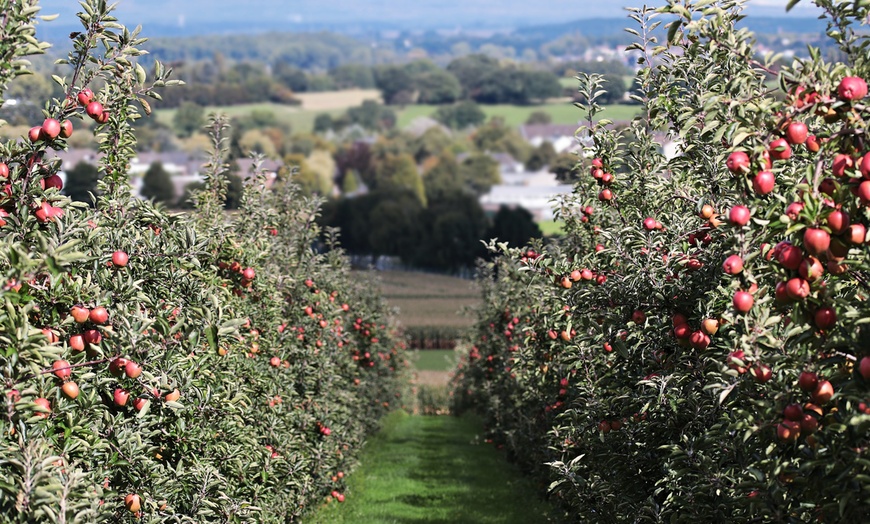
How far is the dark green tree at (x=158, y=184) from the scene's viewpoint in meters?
89.5

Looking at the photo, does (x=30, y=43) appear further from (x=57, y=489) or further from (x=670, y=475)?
(x=670, y=475)

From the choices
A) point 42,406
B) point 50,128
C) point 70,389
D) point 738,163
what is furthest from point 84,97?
point 738,163

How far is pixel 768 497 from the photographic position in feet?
14.7

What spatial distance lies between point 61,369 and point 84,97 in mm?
1972

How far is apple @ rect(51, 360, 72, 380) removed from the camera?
4.81 m

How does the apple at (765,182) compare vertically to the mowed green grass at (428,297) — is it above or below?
above

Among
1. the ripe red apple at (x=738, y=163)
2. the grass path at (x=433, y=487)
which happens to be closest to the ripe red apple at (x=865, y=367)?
the ripe red apple at (x=738, y=163)

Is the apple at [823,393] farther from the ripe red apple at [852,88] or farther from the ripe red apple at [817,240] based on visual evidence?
the ripe red apple at [852,88]

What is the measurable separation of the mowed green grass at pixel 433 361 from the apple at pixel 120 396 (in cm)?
4138

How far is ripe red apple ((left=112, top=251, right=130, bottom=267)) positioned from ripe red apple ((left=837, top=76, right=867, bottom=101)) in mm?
4302

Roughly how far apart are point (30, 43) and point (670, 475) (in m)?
4.78

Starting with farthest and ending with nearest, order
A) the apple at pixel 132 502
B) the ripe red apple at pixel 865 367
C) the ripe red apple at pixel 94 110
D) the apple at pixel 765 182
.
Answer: the ripe red apple at pixel 94 110 < the apple at pixel 132 502 < the apple at pixel 765 182 < the ripe red apple at pixel 865 367

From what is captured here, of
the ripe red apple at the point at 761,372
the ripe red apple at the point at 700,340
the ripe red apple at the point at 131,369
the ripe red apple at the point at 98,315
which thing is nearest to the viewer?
the ripe red apple at the point at 761,372

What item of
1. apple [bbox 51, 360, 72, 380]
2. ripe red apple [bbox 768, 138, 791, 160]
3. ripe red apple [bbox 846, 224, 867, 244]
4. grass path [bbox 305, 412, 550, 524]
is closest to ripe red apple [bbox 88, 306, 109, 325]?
apple [bbox 51, 360, 72, 380]
